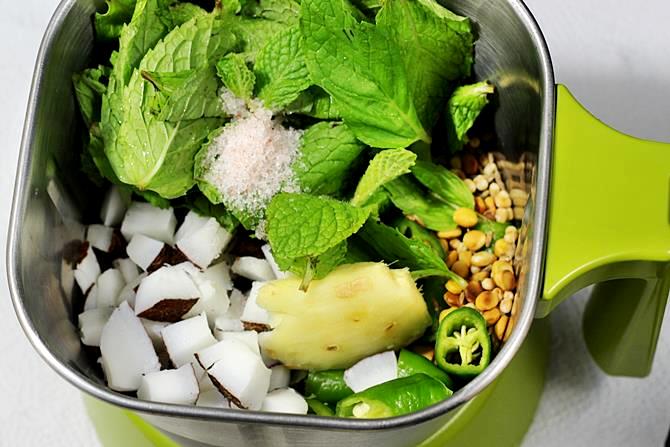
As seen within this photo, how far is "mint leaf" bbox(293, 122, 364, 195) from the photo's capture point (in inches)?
36.2

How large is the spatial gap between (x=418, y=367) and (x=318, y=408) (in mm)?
104

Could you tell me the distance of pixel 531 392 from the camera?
1.06 metres

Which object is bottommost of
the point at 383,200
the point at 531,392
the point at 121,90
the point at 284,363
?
the point at 531,392

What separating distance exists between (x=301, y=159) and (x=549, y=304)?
0.27 meters

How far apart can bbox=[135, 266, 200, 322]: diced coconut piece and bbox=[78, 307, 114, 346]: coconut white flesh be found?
0.12ft

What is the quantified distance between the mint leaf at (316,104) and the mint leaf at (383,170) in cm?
7

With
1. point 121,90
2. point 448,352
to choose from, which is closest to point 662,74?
point 448,352

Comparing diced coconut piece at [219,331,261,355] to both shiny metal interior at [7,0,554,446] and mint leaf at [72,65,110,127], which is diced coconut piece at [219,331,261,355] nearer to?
shiny metal interior at [7,0,554,446]

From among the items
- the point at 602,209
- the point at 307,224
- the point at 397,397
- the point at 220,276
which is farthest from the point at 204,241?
the point at 602,209

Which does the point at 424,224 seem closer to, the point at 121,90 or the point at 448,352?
the point at 448,352

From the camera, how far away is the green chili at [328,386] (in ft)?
2.98

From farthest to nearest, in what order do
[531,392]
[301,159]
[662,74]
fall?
[662,74] < [531,392] < [301,159]

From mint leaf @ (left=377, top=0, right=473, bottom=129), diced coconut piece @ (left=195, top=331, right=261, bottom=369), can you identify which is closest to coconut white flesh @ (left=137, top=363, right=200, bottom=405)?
diced coconut piece @ (left=195, top=331, right=261, bottom=369)

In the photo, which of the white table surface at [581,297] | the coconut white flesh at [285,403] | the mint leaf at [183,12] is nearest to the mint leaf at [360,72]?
the mint leaf at [183,12]
